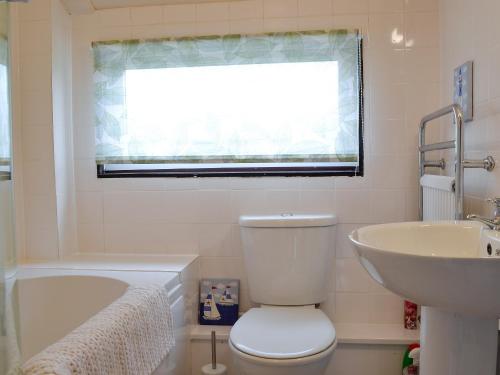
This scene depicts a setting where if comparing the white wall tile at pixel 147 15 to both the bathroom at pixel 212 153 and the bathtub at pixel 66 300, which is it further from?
the bathtub at pixel 66 300

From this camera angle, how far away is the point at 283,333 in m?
1.58

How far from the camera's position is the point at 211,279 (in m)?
2.11

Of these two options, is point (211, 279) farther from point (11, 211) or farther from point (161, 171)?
point (11, 211)

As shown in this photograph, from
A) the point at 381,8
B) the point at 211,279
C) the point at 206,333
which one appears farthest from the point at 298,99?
the point at 206,333

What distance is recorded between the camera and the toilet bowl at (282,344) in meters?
1.42

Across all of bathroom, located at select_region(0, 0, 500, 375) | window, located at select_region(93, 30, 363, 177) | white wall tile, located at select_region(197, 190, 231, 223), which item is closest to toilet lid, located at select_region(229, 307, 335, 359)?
bathroom, located at select_region(0, 0, 500, 375)

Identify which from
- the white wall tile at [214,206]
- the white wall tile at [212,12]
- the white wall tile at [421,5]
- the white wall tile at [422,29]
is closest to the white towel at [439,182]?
the white wall tile at [422,29]

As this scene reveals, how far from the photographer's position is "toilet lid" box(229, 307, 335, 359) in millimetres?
1447

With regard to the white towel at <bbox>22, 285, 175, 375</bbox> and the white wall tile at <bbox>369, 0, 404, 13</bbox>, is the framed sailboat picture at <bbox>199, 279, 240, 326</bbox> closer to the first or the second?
the white towel at <bbox>22, 285, 175, 375</bbox>

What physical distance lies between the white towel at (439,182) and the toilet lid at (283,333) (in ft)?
2.22

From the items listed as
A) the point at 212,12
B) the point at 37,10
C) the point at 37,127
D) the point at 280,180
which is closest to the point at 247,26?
the point at 212,12

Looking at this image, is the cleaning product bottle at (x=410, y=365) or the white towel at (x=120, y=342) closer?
the white towel at (x=120, y=342)

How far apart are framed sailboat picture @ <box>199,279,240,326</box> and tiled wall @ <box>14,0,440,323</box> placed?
0.05 meters

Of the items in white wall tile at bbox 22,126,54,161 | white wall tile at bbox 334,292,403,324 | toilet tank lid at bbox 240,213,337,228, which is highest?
white wall tile at bbox 22,126,54,161
